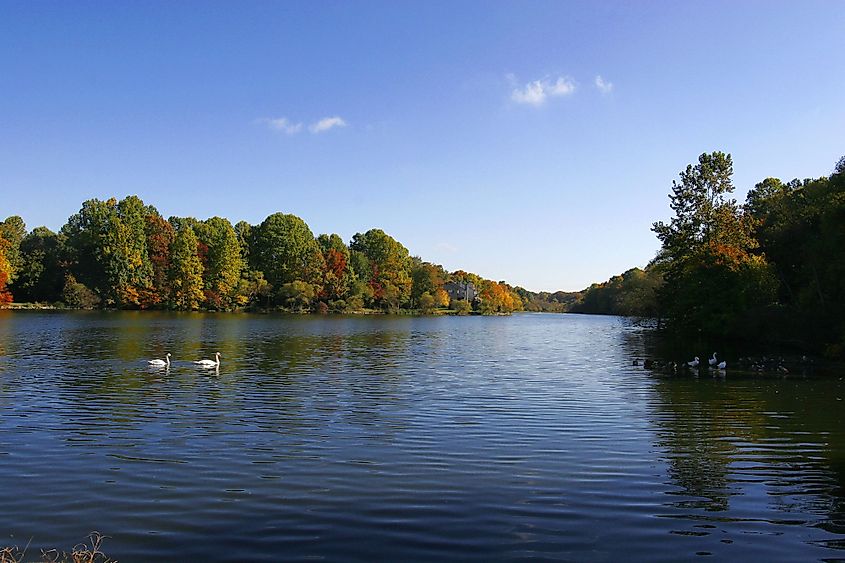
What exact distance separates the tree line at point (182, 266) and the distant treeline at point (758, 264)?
78.3 metres

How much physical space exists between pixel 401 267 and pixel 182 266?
54.7 metres

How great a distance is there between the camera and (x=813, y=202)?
1882 inches

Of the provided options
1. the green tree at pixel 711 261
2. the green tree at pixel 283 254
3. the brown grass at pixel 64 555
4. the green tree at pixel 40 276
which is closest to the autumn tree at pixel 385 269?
the green tree at pixel 283 254

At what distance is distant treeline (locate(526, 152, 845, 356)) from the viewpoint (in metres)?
39.8

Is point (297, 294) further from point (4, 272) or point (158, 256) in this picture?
point (4, 272)

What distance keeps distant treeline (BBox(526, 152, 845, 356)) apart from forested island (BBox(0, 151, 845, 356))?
126 mm

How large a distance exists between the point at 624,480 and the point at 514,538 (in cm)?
389

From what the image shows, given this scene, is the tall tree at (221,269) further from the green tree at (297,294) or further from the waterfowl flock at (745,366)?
the waterfowl flock at (745,366)

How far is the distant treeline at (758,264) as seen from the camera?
3975 cm

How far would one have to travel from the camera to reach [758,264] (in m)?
47.1

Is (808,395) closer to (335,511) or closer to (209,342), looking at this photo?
(335,511)

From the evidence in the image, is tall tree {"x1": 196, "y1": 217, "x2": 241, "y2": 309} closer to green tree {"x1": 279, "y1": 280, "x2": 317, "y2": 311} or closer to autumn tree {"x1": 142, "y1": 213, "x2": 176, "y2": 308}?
autumn tree {"x1": 142, "y1": 213, "x2": 176, "y2": 308}

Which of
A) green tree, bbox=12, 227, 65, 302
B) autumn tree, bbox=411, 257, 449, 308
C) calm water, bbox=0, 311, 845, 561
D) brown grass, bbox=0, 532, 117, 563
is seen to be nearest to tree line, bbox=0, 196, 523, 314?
green tree, bbox=12, 227, 65, 302

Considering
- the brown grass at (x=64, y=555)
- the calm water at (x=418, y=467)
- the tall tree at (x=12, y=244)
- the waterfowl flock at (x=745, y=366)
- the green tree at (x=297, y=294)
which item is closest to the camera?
the brown grass at (x=64, y=555)
